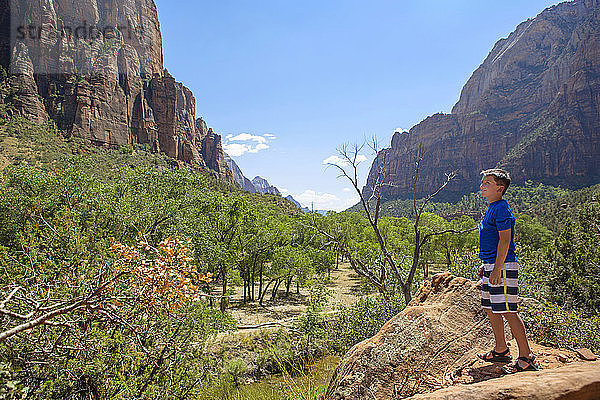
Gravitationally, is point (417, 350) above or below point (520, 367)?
below

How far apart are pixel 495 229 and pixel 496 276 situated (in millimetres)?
580

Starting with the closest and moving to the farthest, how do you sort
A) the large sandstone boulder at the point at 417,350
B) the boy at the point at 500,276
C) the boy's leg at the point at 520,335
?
the boy's leg at the point at 520,335, the boy at the point at 500,276, the large sandstone boulder at the point at 417,350

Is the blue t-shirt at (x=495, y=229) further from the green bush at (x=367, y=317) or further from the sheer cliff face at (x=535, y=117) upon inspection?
the sheer cliff face at (x=535, y=117)

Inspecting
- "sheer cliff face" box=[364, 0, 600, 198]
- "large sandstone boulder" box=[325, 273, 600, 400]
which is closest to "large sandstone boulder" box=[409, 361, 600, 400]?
"large sandstone boulder" box=[325, 273, 600, 400]

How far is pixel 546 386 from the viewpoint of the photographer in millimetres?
2154

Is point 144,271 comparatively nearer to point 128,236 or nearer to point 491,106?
point 128,236

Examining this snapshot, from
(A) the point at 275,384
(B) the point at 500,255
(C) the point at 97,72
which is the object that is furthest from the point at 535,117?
(B) the point at 500,255

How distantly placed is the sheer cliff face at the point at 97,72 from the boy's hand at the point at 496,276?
86.7 metres

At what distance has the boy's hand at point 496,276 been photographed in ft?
10.8

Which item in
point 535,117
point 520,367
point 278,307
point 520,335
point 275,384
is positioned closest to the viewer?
point 520,367

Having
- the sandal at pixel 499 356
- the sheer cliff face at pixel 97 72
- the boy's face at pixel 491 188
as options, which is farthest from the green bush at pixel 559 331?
the sheer cliff face at pixel 97 72

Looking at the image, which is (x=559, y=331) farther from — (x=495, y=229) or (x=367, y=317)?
(x=367, y=317)

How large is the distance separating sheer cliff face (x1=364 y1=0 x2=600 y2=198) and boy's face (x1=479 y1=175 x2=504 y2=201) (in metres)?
117

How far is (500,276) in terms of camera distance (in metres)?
3.31
